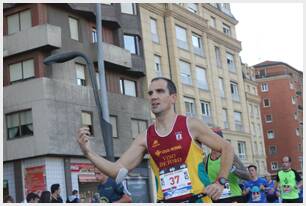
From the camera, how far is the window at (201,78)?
44.0 metres

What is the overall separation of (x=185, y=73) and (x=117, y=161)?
37536 mm

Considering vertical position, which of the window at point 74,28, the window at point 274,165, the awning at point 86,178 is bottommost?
the awning at point 86,178

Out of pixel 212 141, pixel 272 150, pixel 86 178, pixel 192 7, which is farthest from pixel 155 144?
pixel 272 150

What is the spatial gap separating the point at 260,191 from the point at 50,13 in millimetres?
21785

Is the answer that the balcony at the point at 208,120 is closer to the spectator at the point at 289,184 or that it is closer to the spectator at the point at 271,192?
the spectator at the point at 271,192

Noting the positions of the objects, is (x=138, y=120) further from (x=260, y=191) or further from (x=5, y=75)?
(x=260, y=191)

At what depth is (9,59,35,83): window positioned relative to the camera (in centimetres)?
3038

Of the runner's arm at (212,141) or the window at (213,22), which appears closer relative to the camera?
the runner's arm at (212,141)

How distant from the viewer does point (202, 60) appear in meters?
45.3

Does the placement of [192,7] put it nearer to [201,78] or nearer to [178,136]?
[201,78]

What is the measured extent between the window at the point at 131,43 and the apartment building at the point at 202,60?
2.83ft

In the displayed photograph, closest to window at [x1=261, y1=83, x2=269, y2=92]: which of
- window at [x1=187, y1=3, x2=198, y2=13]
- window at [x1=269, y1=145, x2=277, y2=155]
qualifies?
window at [x1=269, y1=145, x2=277, y2=155]

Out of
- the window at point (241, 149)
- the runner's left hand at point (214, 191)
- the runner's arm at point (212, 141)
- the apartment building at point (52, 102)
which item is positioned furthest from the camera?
the window at point (241, 149)

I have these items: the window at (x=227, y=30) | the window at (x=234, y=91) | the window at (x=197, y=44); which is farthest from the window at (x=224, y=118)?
the window at (x=227, y=30)
